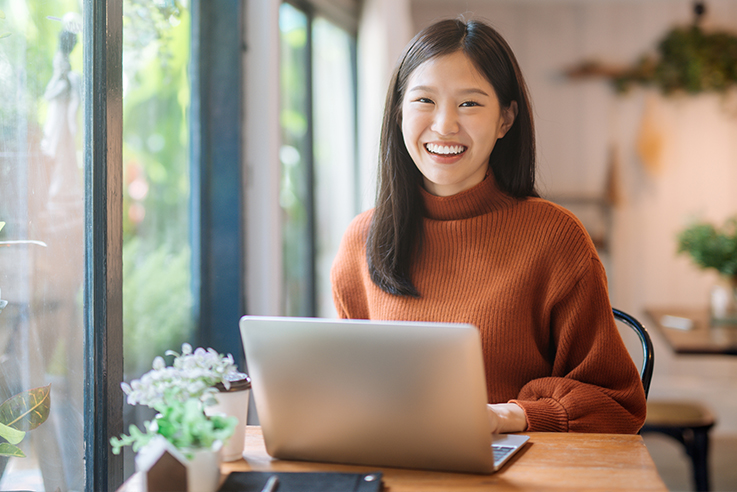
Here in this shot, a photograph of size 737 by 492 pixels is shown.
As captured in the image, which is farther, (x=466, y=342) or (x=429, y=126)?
(x=429, y=126)

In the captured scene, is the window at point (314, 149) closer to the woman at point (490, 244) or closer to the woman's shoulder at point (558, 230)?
the woman at point (490, 244)

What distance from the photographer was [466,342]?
0.76m

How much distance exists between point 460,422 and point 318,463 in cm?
22

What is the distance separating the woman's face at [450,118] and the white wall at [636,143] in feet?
9.38

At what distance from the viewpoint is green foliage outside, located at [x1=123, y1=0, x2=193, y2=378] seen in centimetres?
171

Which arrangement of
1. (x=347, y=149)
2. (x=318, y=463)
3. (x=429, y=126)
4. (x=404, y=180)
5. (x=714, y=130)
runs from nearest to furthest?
(x=318, y=463) → (x=429, y=126) → (x=404, y=180) → (x=347, y=149) → (x=714, y=130)

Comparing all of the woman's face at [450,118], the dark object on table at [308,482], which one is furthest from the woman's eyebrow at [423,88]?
the dark object on table at [308,482]

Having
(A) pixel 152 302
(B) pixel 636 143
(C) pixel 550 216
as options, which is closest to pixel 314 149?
(A) pixel 152 302

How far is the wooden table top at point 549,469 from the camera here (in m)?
0.80

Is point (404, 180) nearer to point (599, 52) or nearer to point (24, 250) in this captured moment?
point (24, 250)

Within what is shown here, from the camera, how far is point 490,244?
4.08 feet

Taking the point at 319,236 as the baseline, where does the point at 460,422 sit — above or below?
below

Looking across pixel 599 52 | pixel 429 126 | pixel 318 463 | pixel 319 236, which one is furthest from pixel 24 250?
pixel 599 52

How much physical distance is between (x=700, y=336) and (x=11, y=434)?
8.21 ft
